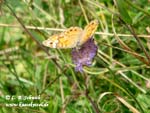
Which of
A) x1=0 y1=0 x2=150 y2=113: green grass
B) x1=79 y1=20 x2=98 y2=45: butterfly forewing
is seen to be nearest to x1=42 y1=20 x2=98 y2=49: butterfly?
x1=79 y1=20 x2=98 y2=45: butterfly forewing

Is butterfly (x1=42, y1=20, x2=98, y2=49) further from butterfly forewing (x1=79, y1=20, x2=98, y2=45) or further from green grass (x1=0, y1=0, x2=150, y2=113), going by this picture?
green grass (x1=0, y1=0, x2=150, y2=113)

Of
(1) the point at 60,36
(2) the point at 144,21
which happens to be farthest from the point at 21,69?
(1) the point at 60,36

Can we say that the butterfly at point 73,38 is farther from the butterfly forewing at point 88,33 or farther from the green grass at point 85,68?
the green grass at point 85,68

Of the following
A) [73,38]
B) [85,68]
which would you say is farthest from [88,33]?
[85,68]

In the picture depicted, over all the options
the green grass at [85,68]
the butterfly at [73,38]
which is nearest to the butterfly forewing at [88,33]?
the butterfly at [73,38]

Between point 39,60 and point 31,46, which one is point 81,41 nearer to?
point 39,60

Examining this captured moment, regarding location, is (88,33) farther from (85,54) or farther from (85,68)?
(85,68)
